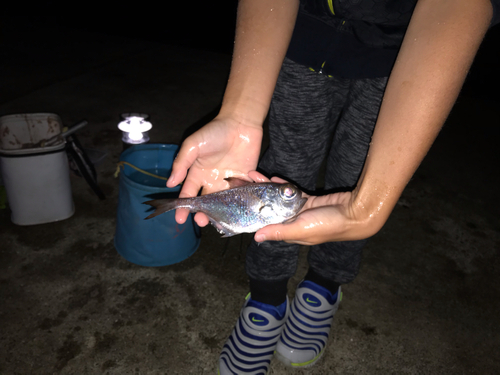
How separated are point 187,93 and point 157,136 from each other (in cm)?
191

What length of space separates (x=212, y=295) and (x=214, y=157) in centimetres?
137

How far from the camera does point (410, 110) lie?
119cm

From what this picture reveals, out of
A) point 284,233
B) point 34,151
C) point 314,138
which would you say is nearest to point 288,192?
point 284,233

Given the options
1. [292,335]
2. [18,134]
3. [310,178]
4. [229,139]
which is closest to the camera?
[229,139]

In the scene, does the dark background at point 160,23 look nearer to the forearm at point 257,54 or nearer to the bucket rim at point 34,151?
the bucket rim at point 34,151

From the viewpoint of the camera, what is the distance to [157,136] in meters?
4.67

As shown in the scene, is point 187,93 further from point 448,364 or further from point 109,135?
point 448,364

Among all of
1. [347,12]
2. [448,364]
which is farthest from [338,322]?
[347,12]

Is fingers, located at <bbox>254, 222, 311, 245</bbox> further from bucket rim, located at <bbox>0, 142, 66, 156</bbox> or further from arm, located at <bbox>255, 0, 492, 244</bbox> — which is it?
bucket rim, located at <bbox>0, 142, 66, 156</bbox>

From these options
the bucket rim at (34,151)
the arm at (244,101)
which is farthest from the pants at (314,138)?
the bucket rim at (34,151)

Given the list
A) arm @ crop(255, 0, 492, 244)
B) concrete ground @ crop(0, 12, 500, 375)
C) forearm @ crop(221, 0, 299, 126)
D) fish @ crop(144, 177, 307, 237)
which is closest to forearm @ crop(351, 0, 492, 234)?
arm @ crop(255, 0, 492, 244)

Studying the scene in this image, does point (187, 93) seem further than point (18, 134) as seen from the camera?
Yes

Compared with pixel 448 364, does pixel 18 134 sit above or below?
above

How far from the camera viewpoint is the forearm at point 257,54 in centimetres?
151
